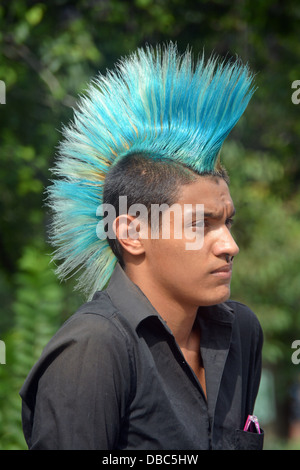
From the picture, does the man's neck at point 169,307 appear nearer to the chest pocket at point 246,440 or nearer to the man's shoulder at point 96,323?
the man's shoulder at point 96,323

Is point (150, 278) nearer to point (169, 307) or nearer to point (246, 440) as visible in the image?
point (169, 307)

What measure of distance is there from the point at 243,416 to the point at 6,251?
11.6ft

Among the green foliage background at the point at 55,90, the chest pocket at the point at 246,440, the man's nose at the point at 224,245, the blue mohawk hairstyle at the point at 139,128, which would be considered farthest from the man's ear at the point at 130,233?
the green foliage background at the point at 55,90

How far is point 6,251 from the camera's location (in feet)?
17.3

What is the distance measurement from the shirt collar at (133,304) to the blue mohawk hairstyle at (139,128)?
201 millimetres

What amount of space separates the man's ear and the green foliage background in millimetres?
2074

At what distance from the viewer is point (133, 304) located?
1916mm

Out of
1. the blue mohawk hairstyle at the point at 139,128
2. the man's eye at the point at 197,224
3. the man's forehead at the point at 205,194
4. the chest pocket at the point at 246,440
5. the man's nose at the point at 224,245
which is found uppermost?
the blue mohawk hairstyle at the point at 139,128

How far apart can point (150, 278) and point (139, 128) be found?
0.47 meters

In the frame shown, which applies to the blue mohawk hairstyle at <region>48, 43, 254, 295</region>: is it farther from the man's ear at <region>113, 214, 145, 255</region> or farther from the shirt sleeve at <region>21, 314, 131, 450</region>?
the shirt sleeve at <region>21, 314, 131, 450</region>

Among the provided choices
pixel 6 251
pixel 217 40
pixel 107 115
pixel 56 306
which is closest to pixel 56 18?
pixel 217 40

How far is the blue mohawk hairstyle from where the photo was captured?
78.9 inches

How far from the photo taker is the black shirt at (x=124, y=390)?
1.69 m

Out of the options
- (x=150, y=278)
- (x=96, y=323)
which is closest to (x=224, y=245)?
(x=150, y=278)
